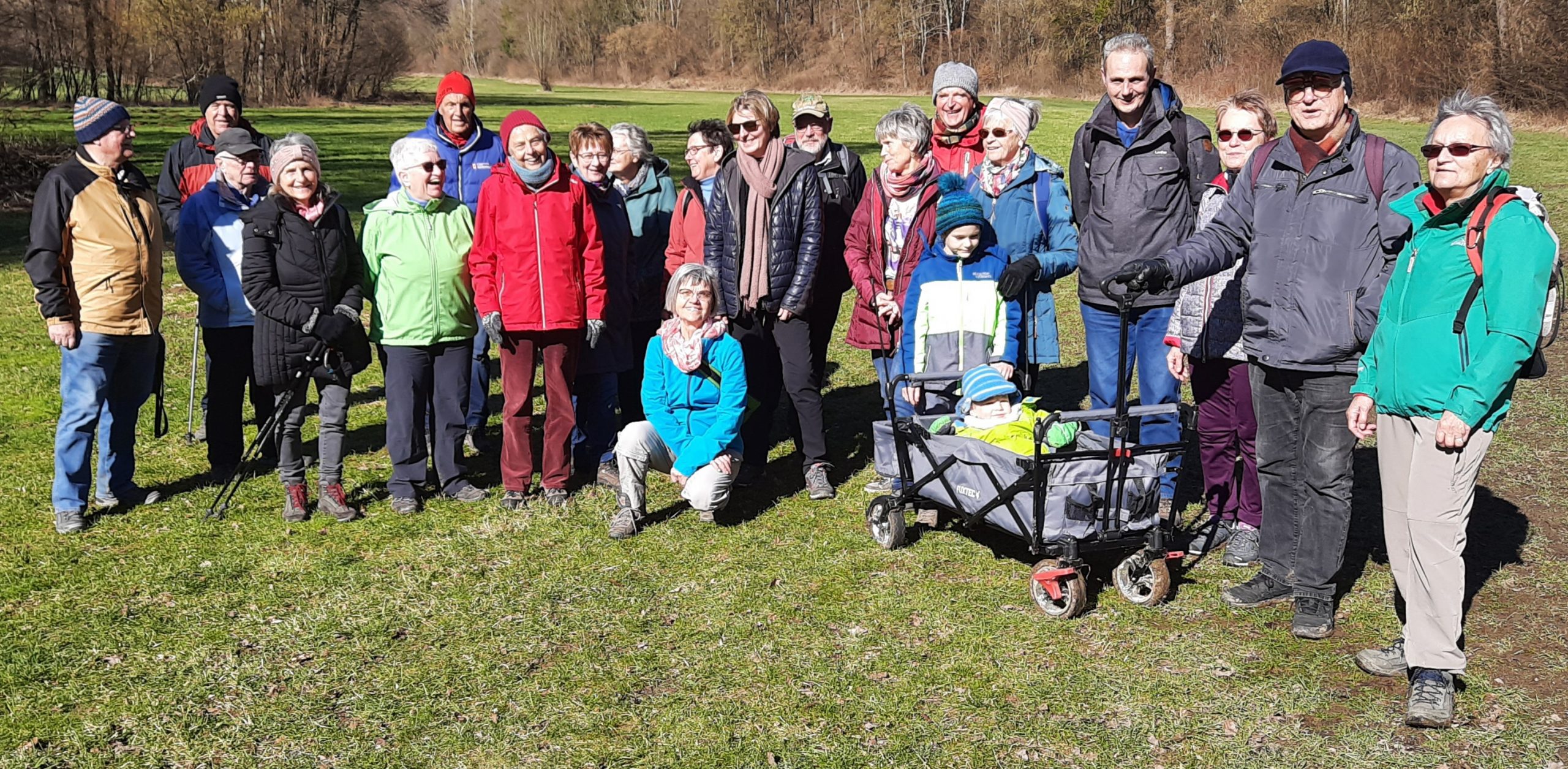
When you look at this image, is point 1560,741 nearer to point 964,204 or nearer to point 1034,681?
point 1034,681

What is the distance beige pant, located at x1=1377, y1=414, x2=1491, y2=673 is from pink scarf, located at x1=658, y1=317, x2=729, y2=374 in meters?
3.19

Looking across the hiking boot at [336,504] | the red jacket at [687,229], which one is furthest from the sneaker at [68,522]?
the red jacket at [687,229]

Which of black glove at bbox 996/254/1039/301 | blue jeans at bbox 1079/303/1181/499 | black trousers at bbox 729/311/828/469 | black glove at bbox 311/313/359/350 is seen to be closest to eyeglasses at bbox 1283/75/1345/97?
black glove at bbox 996/254/1039/301

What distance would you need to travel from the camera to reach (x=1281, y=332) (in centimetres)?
488

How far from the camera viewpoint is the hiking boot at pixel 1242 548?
19.5 feet

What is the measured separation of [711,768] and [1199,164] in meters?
3.62

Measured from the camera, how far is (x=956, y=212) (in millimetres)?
6121

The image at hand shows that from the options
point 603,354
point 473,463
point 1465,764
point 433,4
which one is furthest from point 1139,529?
point 433,4

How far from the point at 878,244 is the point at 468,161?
110 inches

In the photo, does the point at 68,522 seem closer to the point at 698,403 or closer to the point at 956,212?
the point at 698,403

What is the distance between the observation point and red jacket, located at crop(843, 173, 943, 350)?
6.65m

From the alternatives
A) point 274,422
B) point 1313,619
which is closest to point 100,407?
point 274,422

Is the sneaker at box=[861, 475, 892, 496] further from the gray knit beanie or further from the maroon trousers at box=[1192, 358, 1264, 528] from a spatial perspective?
the gray knit beanie

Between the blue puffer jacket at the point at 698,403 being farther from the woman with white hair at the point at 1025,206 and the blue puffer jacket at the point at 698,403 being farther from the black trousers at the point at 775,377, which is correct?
the woman with white hair at the point at 1025,206
